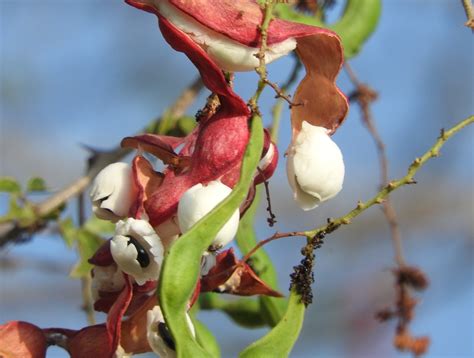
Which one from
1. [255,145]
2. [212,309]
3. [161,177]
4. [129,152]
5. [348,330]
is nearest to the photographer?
[255,145]

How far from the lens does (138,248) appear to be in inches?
33.6

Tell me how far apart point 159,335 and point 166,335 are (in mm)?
13

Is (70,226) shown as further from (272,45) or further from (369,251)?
(369,251)

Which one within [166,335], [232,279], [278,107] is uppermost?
[278,107]

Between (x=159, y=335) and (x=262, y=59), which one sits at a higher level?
(x=262, y=59)

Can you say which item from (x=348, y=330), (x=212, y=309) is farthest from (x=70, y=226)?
(x=348, y=330)

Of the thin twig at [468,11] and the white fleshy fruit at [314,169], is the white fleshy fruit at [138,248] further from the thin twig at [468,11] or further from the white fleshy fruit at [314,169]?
the thin twig at [468,11]

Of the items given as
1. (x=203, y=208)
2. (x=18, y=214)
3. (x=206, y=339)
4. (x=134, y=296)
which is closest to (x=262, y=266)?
(x=206, y=339)

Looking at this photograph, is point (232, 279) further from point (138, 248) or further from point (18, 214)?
point (18, 214)

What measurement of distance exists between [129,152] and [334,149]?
70 cm

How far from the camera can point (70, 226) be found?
1550 mm

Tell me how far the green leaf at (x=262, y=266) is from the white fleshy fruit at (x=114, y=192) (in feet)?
0.88

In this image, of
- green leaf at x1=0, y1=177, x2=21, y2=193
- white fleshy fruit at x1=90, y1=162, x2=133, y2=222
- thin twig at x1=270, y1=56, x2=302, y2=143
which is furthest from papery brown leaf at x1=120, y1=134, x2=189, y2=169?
green leaf at x1=0, y1=177, x2=21, y2=193

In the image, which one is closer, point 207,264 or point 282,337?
point 282,337
